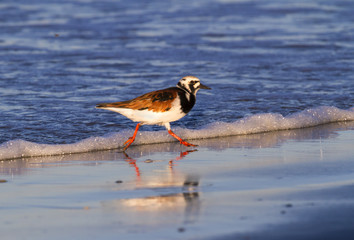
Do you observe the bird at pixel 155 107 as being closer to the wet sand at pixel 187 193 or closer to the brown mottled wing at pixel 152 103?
the brown mottled wing at pixel 152 103

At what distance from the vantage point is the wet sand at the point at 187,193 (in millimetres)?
5324

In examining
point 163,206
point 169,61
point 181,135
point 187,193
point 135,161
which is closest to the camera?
point 163,206

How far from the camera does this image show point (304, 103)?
12.0 m

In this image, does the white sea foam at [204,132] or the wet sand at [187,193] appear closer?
the wet sand at [187,193]

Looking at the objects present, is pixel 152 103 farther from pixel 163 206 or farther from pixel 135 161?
pixel 163 206

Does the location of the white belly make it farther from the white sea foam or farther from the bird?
the white sea foam

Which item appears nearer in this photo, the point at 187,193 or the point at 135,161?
the point at 187,193

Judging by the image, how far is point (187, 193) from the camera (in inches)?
253

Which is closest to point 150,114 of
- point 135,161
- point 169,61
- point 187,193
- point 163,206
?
point 135,161

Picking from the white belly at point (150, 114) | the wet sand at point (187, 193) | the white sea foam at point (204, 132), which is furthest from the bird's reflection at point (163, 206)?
the white sea foam at point (204, 132)

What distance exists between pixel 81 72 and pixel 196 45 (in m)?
4.70

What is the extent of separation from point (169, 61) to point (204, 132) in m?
6.85

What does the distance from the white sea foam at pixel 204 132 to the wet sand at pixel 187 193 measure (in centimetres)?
21

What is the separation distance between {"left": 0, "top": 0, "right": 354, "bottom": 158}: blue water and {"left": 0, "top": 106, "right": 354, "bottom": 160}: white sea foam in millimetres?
50
